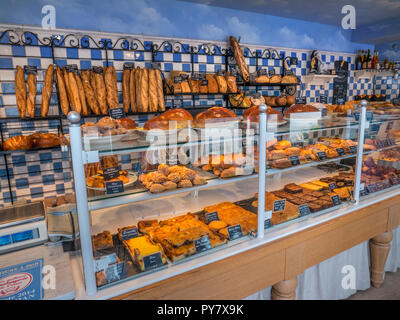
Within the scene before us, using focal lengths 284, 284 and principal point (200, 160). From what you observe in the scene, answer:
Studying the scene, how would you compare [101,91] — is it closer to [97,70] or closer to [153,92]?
[97,70]

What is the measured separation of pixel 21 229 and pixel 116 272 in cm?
58

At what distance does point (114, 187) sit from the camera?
1416 mm

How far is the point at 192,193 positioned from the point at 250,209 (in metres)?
0.55

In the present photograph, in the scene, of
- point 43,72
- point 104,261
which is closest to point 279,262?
point 104,261

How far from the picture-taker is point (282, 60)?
502cm

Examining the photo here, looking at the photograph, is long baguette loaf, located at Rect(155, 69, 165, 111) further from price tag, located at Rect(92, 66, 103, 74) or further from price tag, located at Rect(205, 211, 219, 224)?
price tag, located at Rect(205, 211, 219, 224)

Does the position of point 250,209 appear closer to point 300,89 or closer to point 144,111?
point 144,111

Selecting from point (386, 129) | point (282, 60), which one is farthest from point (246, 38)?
point (386, 129)

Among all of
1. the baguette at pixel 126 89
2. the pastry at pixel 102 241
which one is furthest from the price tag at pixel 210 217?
the baguette at pixel 126 89

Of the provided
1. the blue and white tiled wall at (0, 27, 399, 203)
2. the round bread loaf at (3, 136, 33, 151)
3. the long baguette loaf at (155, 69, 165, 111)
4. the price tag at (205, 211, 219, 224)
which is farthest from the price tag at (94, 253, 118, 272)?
the long baguette loaf at (155, 69, 165, 111)

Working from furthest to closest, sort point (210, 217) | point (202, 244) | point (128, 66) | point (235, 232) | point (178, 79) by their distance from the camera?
point (178, 79), point (128, 66), point (210, 217), point (235, 232), point (202, 244)

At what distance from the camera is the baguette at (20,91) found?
9.81ft

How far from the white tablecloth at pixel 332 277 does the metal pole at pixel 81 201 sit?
49.0 inches

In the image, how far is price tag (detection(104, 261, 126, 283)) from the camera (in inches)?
52.6
